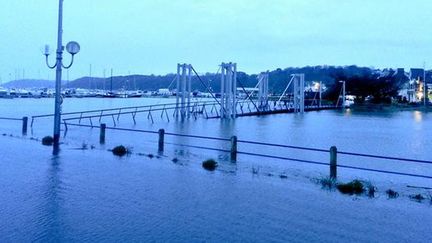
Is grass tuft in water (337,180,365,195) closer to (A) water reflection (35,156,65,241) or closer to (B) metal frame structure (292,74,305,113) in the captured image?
(A) water reflection (35,156,65,241)

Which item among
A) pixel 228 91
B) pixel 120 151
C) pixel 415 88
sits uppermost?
pixel 415 88

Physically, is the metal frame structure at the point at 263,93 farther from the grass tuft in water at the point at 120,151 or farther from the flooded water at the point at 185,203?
the flooded water at the point at 185,203

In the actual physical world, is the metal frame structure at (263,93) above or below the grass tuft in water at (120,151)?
above

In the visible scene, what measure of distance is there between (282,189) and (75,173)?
16.7 ft

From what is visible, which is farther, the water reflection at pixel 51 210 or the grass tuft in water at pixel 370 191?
the grass tuft in water at pixel 370 191

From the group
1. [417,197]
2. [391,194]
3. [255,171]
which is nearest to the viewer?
[417,197]

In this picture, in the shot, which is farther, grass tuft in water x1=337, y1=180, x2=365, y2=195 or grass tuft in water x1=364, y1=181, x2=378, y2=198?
grass tuft in water x1=337, y1=180, x2=365, y2=195

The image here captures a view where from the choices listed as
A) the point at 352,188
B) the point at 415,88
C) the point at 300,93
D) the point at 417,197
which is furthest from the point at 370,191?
the point at 415,88

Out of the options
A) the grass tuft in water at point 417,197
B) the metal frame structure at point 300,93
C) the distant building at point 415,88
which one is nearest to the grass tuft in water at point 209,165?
the grass tuft in water at point 417,197

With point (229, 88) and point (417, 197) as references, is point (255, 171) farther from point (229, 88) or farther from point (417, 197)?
point (229, 88)

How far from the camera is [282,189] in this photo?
11922 mm

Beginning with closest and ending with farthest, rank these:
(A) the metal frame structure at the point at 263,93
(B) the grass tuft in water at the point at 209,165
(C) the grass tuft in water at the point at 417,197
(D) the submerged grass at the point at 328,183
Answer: (C) the grass tuft in water at the point at 417,197 → (D) the submerged grass at the point at 328,183 → (B) the grass tuft in water at the point at 209,165 → (A) the metal frame structure at the point at 263,93

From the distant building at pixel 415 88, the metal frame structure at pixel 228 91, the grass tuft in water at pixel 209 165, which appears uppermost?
the distant building at pixel 415 88

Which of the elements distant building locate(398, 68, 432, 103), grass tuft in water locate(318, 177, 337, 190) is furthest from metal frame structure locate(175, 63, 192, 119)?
distant building locate(398, 68, 432, 103)
